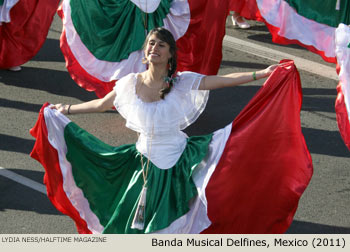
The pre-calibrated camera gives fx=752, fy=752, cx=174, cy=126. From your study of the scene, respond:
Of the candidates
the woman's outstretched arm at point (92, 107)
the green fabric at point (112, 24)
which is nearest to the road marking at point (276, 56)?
the green fabric at point (112, 24)

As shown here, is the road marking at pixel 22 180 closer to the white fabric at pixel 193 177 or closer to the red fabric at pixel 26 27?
the white fabric at pixel 193 177

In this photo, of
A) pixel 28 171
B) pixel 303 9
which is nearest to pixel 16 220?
pixel 28 171

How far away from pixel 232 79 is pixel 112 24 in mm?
2869

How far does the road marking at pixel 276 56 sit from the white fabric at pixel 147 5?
2949mm

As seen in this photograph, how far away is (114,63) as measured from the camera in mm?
7754

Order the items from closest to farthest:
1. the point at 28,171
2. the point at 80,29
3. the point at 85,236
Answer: the point at 85,236
the point at 28,171
the point at 80,29

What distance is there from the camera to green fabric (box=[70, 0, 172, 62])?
7.62 metres

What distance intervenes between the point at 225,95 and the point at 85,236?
404 centimetres

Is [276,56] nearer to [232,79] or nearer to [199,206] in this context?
[232,79]

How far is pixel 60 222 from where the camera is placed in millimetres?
5973

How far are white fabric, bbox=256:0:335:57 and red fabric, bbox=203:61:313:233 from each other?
355cm

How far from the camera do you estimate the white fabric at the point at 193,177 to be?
518 centimetres

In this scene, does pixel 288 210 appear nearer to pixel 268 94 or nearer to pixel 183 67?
pixel 268 94

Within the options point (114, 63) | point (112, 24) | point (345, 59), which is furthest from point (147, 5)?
point (345, 59)
